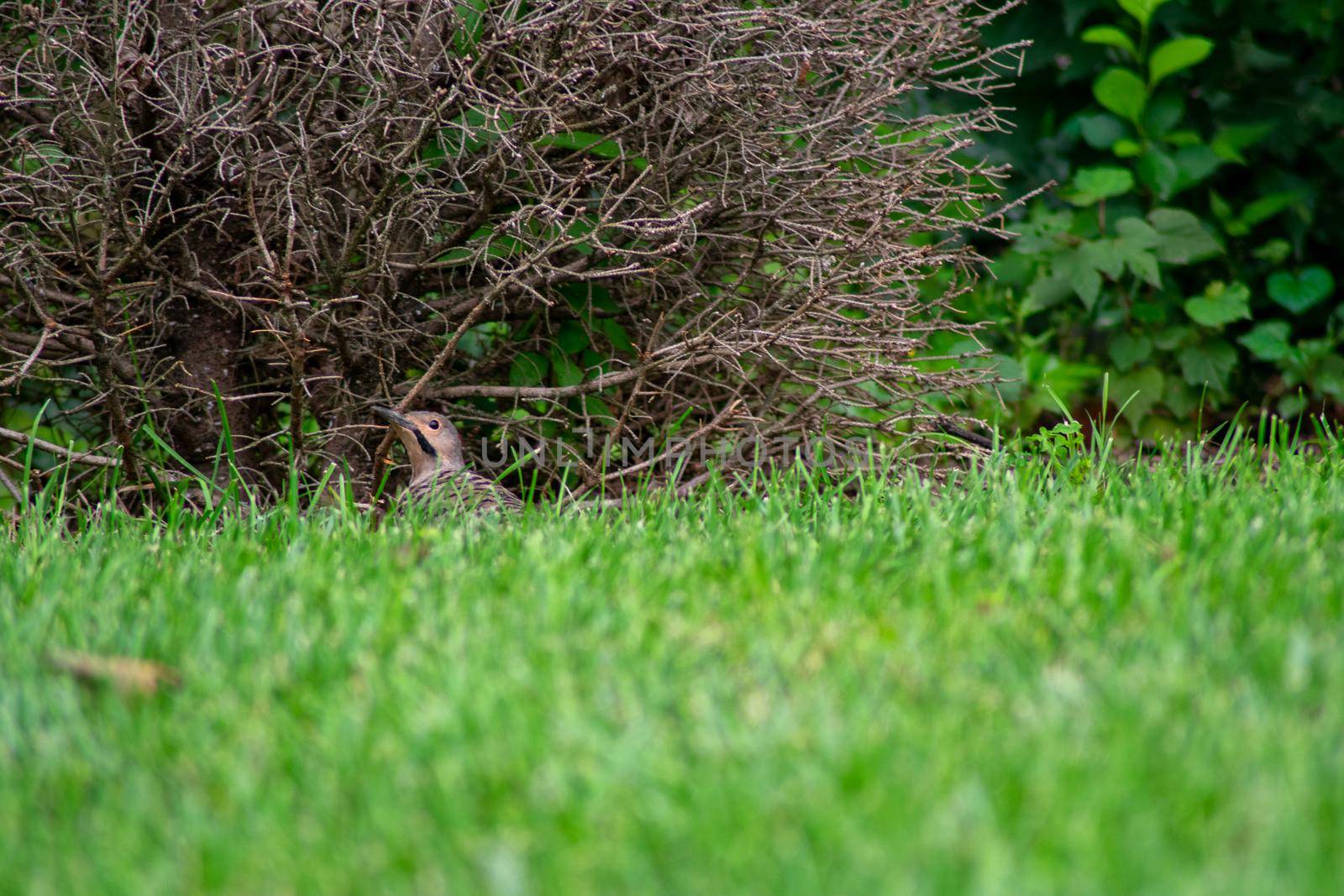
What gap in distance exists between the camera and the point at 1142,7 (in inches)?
268

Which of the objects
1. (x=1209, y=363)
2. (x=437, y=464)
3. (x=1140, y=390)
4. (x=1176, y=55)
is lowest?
(x=1140, y=390)

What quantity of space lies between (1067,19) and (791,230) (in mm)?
3230

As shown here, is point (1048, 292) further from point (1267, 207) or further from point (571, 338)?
point (571, 338)

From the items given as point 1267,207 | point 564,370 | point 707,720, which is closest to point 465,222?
point 564,370

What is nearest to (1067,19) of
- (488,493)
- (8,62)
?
(488,493)

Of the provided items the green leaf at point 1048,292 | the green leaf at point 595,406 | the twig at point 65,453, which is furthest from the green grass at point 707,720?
the green leaf at point 1048,292

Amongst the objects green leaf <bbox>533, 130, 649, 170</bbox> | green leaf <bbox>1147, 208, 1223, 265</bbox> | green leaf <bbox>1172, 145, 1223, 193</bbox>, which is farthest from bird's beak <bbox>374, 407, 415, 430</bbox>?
green leaf <bbox>1172, 145, 1223, 193</bbox>

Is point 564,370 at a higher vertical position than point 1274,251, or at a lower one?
lower

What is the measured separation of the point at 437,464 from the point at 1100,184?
12.6 feet

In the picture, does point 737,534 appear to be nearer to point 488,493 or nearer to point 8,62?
point 488,493

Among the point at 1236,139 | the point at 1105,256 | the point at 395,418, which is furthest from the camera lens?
the point at 1236,139

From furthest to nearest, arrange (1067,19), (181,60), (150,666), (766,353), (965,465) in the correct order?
(1067,19)
(965,465)
(766,353)
(181,60)
(150,666)

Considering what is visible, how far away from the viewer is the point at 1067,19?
23.4 feet

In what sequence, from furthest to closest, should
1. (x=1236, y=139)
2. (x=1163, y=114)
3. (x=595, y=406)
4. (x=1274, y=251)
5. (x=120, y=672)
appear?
(x=1274, y=251)
(x=1236, y=139)
(x=1163, y=114)
(x=595, y=406)
(x=120, y=672)
